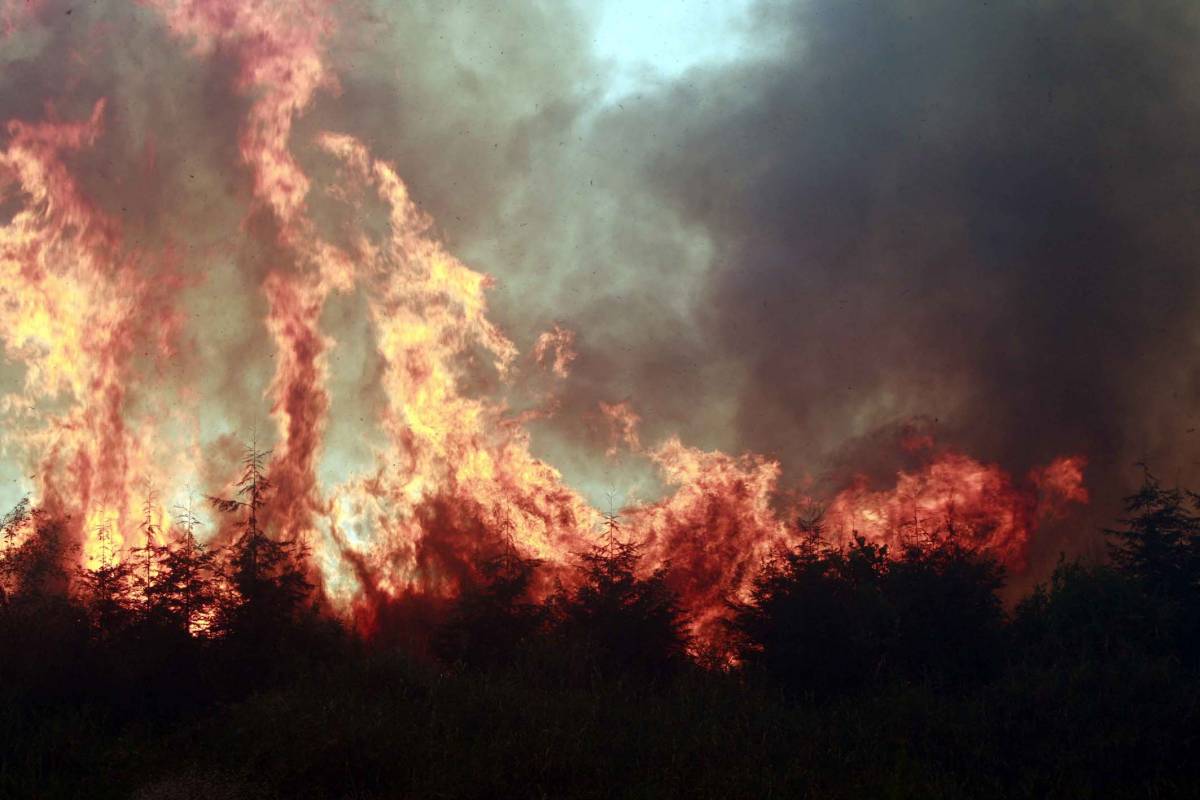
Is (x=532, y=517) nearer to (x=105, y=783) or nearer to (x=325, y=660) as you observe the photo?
(x=325, y=660)

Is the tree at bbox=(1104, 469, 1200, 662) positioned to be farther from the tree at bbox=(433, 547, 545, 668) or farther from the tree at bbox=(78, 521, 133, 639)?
the tree at bbox=(78, 521, 133, 639)

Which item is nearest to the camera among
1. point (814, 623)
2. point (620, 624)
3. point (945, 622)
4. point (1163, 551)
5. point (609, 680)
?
point (609, 680)

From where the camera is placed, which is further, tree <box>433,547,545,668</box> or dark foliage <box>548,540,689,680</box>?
tree <box>433,547,545,668</box>

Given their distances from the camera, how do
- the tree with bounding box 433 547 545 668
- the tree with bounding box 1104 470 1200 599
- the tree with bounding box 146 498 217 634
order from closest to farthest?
1. the tree with bounding box 146 498 217 634
2. the tree with bounding box 433 547 545 668
3. the tree with bounding box 1104 470 1200 599

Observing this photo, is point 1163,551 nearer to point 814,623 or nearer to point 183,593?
point 814,623

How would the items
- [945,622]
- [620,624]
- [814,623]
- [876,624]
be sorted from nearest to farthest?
1. [945,622]
2. [876,624]
3. [814,623]
4. [620,624]

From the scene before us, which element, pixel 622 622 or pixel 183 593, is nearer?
pixel 183 593

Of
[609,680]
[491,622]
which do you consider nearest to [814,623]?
[609,680]

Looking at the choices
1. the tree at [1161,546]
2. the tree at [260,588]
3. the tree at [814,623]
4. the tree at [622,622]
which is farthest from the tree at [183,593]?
the tree at [1161,546]

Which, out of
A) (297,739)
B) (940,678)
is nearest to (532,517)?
(940,678)

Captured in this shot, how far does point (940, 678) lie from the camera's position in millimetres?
22156

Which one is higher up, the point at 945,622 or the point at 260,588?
the point at 260,588

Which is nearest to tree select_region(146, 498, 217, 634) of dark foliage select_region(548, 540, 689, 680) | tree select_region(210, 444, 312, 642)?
tree select_region(210, 444, 312, 642)

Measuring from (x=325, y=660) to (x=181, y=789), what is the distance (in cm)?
996
